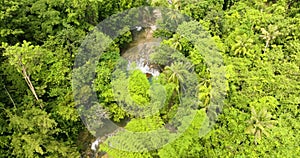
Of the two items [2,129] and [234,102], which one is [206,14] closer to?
[234,102]

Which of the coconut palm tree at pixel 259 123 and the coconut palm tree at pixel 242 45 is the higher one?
the coconut palm tree at pixel 242 45

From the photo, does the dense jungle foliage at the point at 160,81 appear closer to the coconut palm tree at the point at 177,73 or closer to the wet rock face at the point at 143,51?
the coconut palm tree at the point at 177,73

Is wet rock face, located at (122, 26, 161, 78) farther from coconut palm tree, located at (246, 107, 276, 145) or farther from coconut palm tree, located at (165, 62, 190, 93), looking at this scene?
coconut palm tree, located at (246, 107, 276, 145)

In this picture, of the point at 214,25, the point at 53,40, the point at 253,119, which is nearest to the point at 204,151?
the point at 253,119

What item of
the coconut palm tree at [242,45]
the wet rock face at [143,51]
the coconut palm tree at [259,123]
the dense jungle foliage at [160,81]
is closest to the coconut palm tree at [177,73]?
the dense jungle foliage at [160,81]

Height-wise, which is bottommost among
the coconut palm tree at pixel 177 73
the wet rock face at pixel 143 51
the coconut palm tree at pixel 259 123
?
the coconut palm tree at pixel 259 123
